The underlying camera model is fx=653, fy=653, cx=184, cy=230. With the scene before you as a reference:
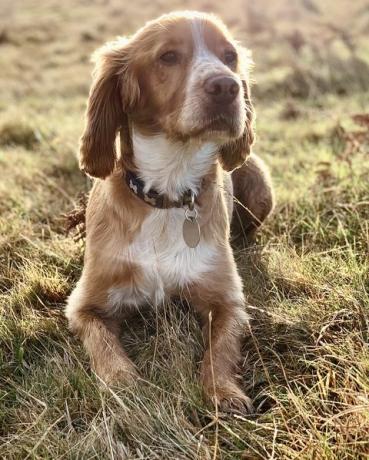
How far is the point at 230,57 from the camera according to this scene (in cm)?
332

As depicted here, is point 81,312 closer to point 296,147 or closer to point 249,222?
point 249,222

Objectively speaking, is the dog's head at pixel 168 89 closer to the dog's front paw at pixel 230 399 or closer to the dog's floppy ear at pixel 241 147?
the dog's floppy ear at pixel 241 147

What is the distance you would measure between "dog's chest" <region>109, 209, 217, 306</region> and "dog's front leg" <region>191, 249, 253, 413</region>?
0.09 metres

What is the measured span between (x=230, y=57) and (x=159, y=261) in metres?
1.10

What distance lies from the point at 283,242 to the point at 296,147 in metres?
2.86

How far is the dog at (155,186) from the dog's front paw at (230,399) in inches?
18.2

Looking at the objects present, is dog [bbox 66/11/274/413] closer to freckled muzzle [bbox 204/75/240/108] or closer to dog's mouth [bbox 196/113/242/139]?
dog's mouth [bbox 196/113/242/139]

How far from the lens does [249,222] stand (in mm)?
4434

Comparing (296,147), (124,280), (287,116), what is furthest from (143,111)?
(287,116)

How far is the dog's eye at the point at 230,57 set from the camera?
3.28 meters

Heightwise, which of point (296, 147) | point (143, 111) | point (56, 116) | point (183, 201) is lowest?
point (56, 116)

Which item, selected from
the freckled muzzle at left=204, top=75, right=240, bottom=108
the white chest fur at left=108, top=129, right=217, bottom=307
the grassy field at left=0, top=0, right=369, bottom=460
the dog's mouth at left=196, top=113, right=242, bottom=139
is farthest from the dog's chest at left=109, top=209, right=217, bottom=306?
the freckled muzzle at left=204, top=75, right=240, bottom=108

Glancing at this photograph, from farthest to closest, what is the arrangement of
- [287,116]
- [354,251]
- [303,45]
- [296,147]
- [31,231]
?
1. [303,45]
2. [287,116]
3. [296,147]
4. [31,231]
5. [354,251]

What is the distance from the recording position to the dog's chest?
324cm
